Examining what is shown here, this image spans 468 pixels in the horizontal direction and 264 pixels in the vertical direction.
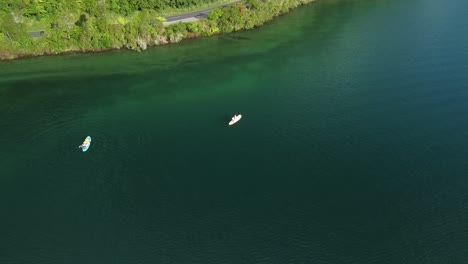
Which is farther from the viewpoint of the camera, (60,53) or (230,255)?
(60,53)

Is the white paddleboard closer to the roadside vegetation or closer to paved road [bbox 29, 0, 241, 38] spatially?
the roadside vegetation

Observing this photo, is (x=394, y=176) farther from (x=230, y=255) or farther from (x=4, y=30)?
(x=4, y=30)

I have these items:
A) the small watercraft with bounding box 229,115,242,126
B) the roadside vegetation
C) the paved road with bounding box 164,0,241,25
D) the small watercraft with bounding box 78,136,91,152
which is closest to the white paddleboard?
the small watercraft with bounding box 78,136,91,152

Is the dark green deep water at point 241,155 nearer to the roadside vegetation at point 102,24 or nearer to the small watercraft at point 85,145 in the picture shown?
the small watercraft at point 85,145

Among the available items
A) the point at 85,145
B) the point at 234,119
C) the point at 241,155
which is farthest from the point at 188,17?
the point at 241,155

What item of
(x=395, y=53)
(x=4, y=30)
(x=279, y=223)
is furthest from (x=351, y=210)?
(x=4, y=30)

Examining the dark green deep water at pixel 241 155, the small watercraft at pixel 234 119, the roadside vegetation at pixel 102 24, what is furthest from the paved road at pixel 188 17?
the small watercraft at pixel 234 119
